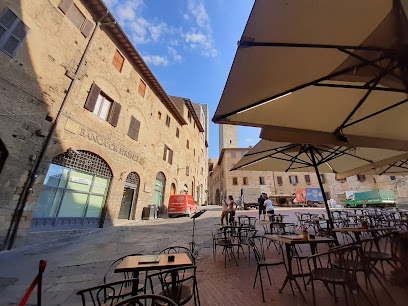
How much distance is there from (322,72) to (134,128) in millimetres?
9927

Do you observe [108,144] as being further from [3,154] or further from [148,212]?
[148,212]

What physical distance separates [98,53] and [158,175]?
26.8 feet

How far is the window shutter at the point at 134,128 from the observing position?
10.1 m

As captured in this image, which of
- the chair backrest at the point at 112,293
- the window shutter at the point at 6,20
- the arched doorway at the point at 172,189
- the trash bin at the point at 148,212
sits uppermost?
the window shutter at the point at 6,20

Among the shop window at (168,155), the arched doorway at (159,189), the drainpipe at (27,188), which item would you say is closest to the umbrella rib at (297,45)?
the drainpipe at (27,188)

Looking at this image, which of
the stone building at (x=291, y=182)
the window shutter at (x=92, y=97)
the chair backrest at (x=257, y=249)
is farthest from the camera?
the stone building at (x=291, y=182)

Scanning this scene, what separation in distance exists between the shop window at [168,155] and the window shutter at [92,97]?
6.79 m

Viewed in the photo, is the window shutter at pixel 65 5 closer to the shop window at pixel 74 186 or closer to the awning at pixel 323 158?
the shop window at pixel 74 186

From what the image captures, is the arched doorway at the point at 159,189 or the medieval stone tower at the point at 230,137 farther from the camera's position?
the medieval stone tower at the point at 230,137

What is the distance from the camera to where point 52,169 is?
245 inches

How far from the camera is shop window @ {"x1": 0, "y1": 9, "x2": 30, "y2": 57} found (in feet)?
17.1

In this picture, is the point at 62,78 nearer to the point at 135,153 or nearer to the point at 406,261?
the point at 135,153

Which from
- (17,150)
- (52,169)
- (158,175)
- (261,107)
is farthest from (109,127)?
(261,107)

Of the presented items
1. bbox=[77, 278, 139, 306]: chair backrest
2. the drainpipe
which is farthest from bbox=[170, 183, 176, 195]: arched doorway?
bbox=[77, 278, 139, 306]: chair backrest
